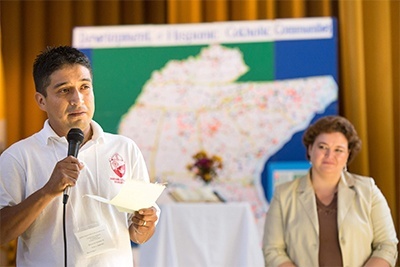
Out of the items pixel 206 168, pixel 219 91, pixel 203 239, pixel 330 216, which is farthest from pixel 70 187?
pixel 219 91

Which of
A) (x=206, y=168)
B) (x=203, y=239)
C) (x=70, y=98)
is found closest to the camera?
(x=70, y=98)

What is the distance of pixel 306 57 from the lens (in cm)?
508

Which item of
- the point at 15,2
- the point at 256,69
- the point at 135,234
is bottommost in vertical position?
the point at 135,234

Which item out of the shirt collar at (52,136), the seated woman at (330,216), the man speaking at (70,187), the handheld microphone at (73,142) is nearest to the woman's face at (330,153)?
the seated woman at (330,216)

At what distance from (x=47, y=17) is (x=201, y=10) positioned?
58.3 inches

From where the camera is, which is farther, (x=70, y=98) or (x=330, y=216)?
(x=330, y=216)

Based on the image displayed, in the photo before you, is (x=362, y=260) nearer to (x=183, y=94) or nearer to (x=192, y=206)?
(x=192, y=206)

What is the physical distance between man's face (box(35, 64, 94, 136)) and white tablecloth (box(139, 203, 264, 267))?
2.01 meters

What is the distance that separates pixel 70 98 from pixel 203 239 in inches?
85.2

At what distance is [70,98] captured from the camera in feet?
6.81

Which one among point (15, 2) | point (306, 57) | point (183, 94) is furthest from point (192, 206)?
point (15, 2)

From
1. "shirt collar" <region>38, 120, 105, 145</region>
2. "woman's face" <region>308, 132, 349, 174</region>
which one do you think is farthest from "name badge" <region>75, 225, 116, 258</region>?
"woman's face" <region>308, 132, 349, 174</region>

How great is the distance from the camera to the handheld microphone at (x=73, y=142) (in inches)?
74.4

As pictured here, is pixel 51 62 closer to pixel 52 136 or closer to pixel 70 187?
pixel 52 136
